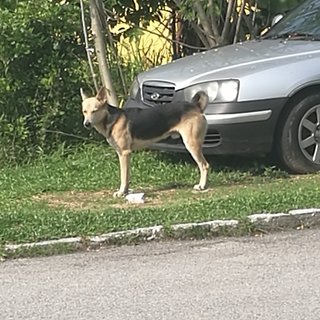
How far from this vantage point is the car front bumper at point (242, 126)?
8.79 meters

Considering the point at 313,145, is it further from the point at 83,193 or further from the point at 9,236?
the point at 9,236

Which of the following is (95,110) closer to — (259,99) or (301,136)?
(259,99)

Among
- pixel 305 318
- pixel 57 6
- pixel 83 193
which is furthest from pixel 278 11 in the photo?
pixel 305 318

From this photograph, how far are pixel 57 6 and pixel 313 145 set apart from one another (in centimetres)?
355

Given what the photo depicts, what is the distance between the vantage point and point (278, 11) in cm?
1177

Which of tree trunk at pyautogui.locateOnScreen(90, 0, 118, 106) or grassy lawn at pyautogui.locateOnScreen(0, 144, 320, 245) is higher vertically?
tree trunk at pyautogui.locateOnScreen(90, 0, 118, 106)

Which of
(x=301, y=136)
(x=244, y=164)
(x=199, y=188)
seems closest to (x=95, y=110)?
(x=199, y=188)

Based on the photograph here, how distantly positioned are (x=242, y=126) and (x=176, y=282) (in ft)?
9.96

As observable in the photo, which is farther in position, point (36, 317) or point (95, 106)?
point (95, 106)

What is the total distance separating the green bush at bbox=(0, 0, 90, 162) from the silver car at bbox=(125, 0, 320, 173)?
1.67m

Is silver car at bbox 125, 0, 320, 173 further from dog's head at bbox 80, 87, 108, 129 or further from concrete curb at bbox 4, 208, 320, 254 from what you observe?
concrete curb at bbox 4, 208, 320, 254

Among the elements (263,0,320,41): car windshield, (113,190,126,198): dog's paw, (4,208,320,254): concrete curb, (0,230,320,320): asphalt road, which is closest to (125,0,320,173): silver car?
(263,0,320,41): car windshield

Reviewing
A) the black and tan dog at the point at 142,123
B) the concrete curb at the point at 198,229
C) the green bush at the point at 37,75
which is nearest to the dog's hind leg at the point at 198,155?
the black and tan dog at the point at 142,123

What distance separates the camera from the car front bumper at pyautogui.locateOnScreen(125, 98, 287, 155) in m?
8.79
